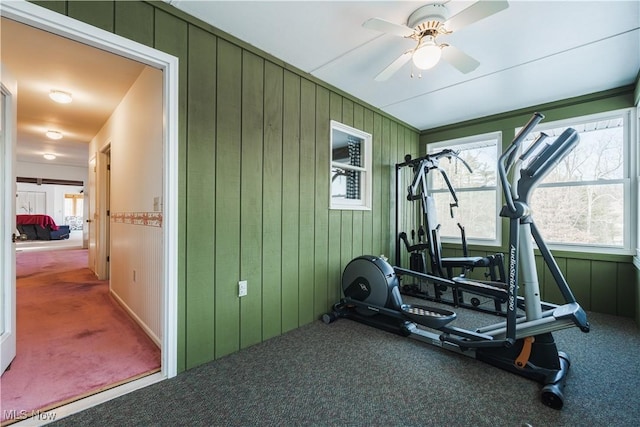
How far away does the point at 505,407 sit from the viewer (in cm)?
163

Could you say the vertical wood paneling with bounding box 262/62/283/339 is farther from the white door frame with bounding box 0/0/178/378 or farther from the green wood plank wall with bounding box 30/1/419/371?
the white door frame with bounding box 0/0/178/378

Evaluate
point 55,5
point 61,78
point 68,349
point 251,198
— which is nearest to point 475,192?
point 251,198

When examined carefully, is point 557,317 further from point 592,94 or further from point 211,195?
point 592,94

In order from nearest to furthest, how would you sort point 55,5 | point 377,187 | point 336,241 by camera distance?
1. point 55,5
2. point 336,241
3. point 377,187

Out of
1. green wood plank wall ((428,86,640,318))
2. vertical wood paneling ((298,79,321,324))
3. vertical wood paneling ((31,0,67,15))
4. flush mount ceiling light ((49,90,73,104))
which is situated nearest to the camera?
vertical wood paneling ((31,0,67,15))

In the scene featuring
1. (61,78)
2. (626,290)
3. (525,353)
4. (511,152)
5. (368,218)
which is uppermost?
(61,78)

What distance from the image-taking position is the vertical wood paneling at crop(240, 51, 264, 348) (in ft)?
7.65

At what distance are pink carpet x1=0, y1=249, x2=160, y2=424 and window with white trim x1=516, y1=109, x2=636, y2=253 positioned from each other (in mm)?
4463

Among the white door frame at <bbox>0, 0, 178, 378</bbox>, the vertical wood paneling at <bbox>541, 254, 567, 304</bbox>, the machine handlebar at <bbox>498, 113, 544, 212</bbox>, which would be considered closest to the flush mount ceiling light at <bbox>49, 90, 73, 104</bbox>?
the white door frame at <bbox>0, 0, 178, 378</bbox>

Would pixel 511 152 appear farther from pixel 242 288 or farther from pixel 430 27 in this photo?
pixel 242 288

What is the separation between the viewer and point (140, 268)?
9.08 ft

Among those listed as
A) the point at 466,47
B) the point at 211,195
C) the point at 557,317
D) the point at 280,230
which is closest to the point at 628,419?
the point at 557,317

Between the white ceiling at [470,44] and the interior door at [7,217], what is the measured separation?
1345 mm

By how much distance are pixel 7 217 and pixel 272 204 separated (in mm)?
1781
